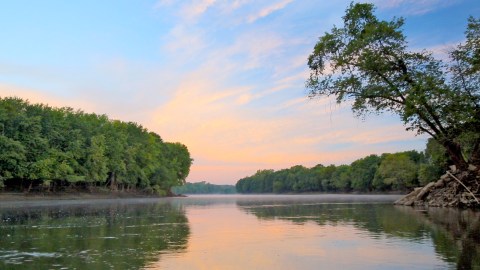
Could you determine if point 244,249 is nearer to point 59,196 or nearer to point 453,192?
point 453,192

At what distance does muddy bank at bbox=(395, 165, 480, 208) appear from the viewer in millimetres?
37531

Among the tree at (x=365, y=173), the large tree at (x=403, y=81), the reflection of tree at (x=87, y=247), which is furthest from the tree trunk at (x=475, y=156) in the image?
the tree at (x=365, y=173)

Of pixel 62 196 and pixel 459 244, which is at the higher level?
pixel 62 196

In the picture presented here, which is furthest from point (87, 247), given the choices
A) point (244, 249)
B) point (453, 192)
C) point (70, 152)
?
point (70, 152)

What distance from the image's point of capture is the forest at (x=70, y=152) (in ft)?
225

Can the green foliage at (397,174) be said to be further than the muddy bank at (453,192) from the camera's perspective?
Yes

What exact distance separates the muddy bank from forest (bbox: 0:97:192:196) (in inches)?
2102

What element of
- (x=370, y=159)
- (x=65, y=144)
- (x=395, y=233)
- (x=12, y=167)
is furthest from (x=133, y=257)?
Result: (x=370, y=159)

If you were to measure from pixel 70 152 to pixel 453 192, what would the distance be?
6266cm

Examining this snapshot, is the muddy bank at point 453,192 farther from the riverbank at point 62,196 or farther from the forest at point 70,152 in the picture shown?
the riverbank at point 62,196

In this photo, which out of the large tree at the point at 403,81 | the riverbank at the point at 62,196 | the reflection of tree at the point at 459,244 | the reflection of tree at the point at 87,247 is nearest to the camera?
the reflection of tree at the point at 459,244

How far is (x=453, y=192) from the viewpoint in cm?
4069

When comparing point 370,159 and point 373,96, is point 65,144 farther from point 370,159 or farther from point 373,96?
point 370,159

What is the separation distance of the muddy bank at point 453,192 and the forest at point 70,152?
2102 inches
